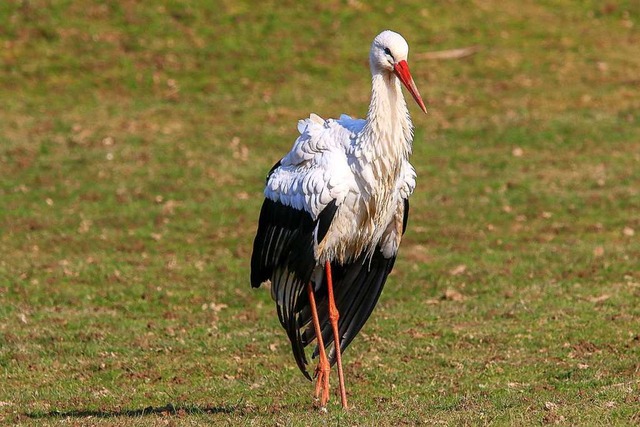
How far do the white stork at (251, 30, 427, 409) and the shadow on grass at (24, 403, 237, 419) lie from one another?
2.27ft

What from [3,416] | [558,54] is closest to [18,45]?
[558,54]

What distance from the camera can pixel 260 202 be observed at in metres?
16.5

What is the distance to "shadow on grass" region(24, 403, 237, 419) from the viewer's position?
8.16 m

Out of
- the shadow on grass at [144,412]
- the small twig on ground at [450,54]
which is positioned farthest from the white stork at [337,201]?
the small twig on ground at [450,54]

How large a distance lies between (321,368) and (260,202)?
853 centimetres

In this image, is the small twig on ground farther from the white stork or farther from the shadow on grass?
the shadow on grass

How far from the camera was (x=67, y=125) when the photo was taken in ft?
64.7

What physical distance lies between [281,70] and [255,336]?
1191cm

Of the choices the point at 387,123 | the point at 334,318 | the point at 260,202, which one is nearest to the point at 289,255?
the point at 334,318

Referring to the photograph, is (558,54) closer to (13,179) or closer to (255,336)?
(13,179)

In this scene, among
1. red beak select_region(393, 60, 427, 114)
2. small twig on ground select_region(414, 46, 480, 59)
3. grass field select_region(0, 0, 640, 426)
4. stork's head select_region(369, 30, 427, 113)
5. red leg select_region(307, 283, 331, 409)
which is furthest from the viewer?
small twig on ground select_region(414, 46, 480, 59)

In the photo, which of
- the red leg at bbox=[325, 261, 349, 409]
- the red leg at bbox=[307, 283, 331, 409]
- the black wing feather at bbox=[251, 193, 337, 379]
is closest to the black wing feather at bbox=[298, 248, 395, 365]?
the black wing feather at bbox=[251, 193, 337, 379]

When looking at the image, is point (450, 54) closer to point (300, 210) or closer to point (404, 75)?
point (404, 75)

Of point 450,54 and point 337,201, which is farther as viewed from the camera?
point 450,54
